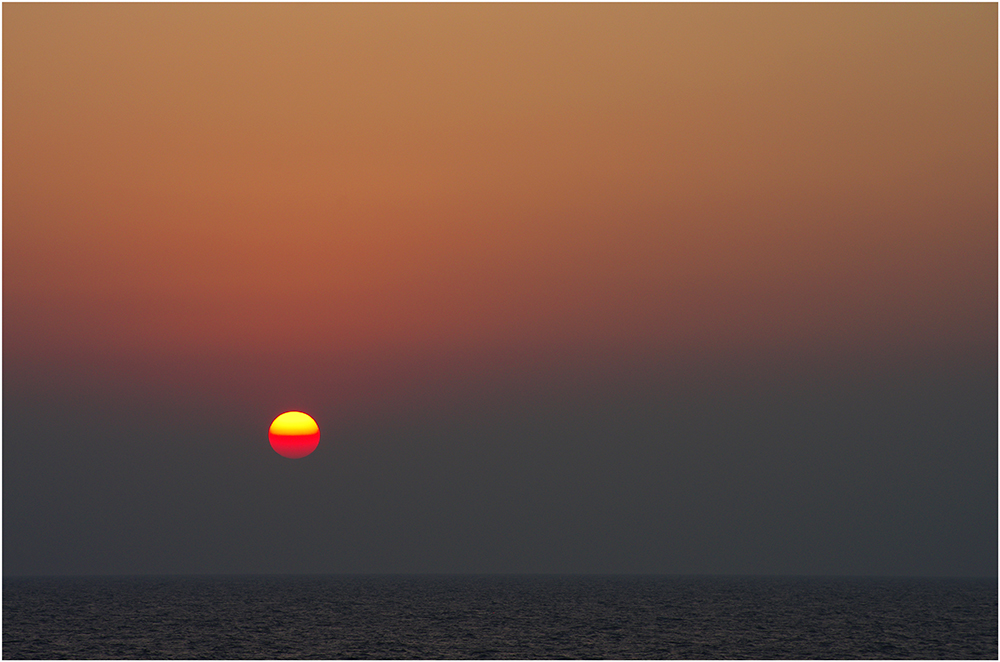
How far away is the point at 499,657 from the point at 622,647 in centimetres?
1358

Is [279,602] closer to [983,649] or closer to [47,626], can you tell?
[47,626]

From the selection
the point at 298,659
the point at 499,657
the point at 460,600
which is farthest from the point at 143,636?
the point at 460,600

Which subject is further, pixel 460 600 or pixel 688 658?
pixel 460 600

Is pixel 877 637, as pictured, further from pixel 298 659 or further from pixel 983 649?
pixel 298 659

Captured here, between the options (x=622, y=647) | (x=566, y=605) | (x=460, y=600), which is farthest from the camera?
(x=460, y=600)

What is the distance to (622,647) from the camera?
84.1 m

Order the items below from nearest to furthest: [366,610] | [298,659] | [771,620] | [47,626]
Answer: [298,659], [47,626], [771,620], [366,610]

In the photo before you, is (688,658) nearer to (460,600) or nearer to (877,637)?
(877,637)

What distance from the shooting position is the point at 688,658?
249 ft

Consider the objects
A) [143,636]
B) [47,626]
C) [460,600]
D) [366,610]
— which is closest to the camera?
[143,636]

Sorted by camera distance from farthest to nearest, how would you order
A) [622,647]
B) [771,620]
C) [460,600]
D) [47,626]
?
[460,600] < [771,620] < [47,626] < [622,647]

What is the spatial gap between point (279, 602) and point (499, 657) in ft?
299

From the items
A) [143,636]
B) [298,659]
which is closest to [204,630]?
[143,636]

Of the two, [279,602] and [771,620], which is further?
[279,602]
